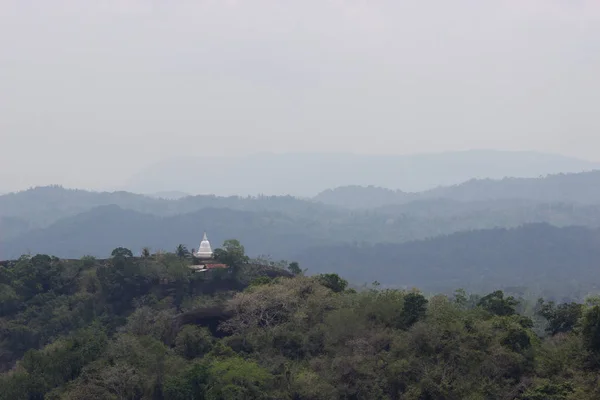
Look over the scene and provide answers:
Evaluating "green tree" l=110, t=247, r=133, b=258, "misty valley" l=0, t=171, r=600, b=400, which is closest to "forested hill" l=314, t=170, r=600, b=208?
"misty valley" l=0, t=171, r=600, b=400

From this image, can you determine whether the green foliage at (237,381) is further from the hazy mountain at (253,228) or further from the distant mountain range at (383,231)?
the hazy mountain at (253,228)

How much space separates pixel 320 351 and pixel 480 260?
249 feet

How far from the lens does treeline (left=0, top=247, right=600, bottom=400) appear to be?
785 inches

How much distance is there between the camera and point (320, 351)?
76.0ft

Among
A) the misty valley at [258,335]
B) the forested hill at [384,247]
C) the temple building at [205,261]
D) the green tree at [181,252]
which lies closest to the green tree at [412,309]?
the misty valley at [258,335]

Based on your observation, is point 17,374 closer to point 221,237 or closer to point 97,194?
point 221,237

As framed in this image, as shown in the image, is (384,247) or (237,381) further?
(384,247)

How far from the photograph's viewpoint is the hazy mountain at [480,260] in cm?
8619

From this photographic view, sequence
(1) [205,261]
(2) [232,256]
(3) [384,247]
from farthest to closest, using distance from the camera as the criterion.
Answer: (3) [384,247]
(1) [205,261]
(2) [232,256]

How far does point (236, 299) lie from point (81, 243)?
339ft

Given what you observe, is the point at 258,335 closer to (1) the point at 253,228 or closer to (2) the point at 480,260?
(2) the point at 480,260

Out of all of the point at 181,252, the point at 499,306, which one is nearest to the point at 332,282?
the point at 499,306

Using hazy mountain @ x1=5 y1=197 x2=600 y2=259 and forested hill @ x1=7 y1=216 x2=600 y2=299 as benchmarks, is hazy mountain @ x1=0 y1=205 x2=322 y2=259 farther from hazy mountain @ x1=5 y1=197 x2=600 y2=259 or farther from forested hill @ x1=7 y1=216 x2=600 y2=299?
forested hill @ x1=7 y1=216 x2=600 y2=299

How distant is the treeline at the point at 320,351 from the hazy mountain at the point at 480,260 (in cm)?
5790
